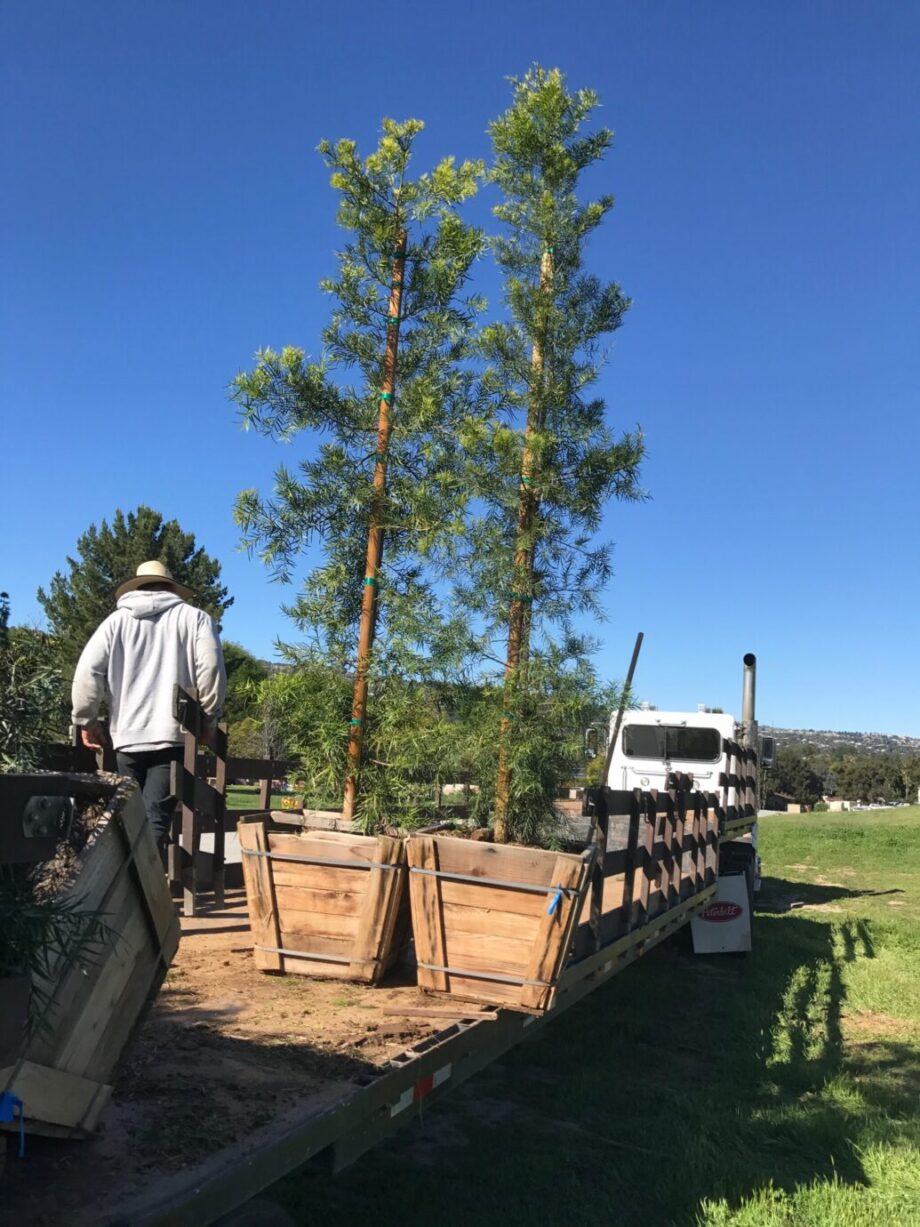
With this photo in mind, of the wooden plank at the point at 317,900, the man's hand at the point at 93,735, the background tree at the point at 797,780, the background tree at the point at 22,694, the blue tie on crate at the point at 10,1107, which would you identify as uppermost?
the background tree at the point at 22,694

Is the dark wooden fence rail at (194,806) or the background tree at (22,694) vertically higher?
the background tree at (22,694)

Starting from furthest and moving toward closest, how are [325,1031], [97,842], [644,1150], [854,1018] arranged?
[854,1018]
[644,1150]
[325,1031]
[97,842]

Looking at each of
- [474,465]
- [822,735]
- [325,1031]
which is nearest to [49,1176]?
[325,1031]

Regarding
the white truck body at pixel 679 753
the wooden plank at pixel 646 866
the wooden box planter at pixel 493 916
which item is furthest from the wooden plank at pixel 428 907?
the white truck body at pixel 679 753

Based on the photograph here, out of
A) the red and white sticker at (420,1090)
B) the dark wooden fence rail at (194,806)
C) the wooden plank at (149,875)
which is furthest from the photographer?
the dark wooden fence rail at (194,806)

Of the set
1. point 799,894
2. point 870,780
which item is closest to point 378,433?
point 799,894

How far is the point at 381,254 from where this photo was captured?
4.76 metres

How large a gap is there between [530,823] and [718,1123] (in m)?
2.38

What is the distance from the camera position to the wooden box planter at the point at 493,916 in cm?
361

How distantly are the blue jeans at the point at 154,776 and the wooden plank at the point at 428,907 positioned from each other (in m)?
1.33

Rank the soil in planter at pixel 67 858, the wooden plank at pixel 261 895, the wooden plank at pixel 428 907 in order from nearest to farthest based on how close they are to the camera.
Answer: the soil in planter at pixel 67 858
the wooden plank at pixel 428 907
the wooden plank at pixel 261 895

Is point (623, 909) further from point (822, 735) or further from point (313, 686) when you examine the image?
point (822, 735)

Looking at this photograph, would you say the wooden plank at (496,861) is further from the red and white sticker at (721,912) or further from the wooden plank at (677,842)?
the red and white sticker at (721,912)

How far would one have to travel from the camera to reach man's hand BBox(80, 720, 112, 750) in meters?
4.40
